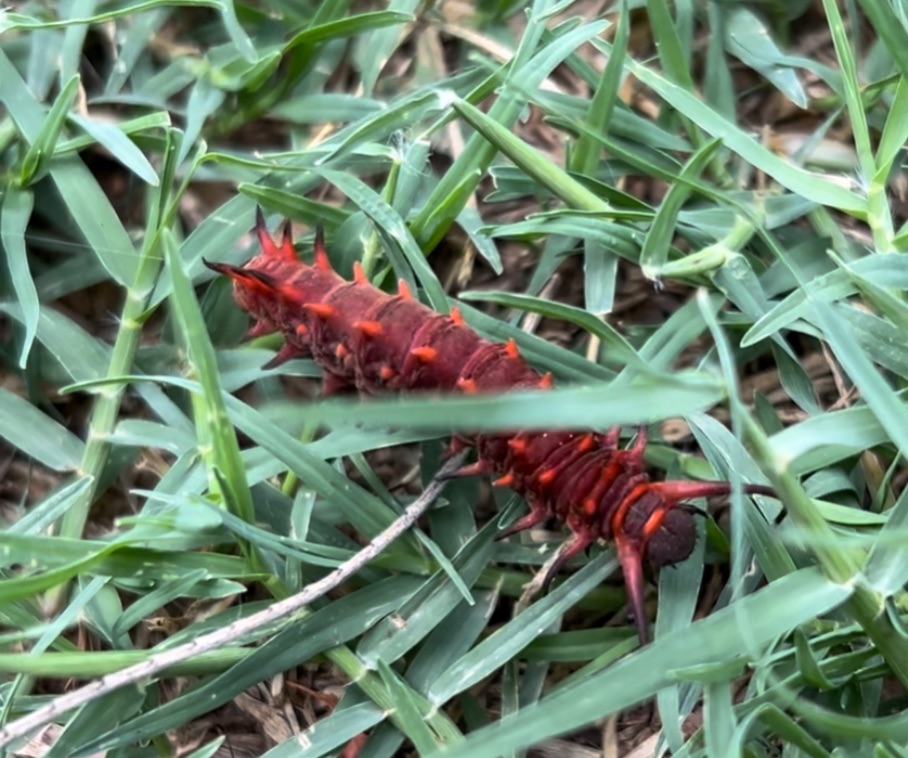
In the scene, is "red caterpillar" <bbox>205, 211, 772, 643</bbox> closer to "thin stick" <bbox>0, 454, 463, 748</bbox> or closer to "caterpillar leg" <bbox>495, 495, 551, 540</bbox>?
"caterpillar leg" <bbox>495, 495, 551, 540</bbox>

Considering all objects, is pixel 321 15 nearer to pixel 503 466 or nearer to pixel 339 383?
pixel 339 383

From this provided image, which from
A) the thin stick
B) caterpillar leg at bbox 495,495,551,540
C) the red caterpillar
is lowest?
the thin stick

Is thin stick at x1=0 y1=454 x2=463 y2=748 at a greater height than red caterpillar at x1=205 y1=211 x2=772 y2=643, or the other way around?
red caterpillar at x1=205 y1=211 x2=772 y2=643

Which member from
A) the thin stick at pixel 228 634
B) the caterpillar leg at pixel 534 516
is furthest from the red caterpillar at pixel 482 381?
the thin stick at pixel 228 634

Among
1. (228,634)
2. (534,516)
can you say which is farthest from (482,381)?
(228,634)

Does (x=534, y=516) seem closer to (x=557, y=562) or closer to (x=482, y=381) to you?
(x=557, y=562)

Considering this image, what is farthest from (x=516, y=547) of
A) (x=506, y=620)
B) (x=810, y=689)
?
(x=810, y=689)

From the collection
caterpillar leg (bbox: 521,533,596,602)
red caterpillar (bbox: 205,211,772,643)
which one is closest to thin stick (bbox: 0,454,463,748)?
red caterpillar (bbox: 205,211,772,643)
